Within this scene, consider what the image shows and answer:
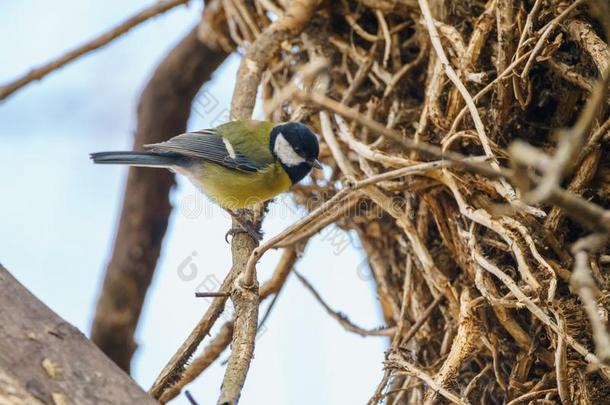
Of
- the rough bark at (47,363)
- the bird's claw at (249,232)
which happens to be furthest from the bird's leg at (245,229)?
the rough bark at (47,363)

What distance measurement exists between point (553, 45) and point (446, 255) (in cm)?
56

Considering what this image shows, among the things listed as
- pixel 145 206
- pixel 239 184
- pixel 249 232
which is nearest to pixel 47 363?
pixel 249 232

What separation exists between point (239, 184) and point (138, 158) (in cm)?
33

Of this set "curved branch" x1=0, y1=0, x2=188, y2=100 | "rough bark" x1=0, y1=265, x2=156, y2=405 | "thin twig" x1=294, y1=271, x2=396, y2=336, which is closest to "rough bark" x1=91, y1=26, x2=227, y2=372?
"curved branch" x1=0, y1=0, x2=188, y2=100

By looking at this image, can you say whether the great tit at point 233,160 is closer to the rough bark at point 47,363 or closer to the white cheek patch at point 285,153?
the white cheek patch at point 285,153

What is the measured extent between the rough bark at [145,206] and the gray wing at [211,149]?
498 millimetres

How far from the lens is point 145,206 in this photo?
2.89 m

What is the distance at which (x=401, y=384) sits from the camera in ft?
6.20

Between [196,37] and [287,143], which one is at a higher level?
[196,37]

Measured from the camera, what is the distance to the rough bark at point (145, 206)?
9.26ft

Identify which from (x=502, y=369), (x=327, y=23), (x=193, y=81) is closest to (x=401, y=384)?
(x=502, y=369)

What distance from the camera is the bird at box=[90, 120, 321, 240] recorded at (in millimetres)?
2254

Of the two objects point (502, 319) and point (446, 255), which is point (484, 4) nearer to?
point (446, 255)

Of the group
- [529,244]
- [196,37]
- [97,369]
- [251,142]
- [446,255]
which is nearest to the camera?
[97,369]
